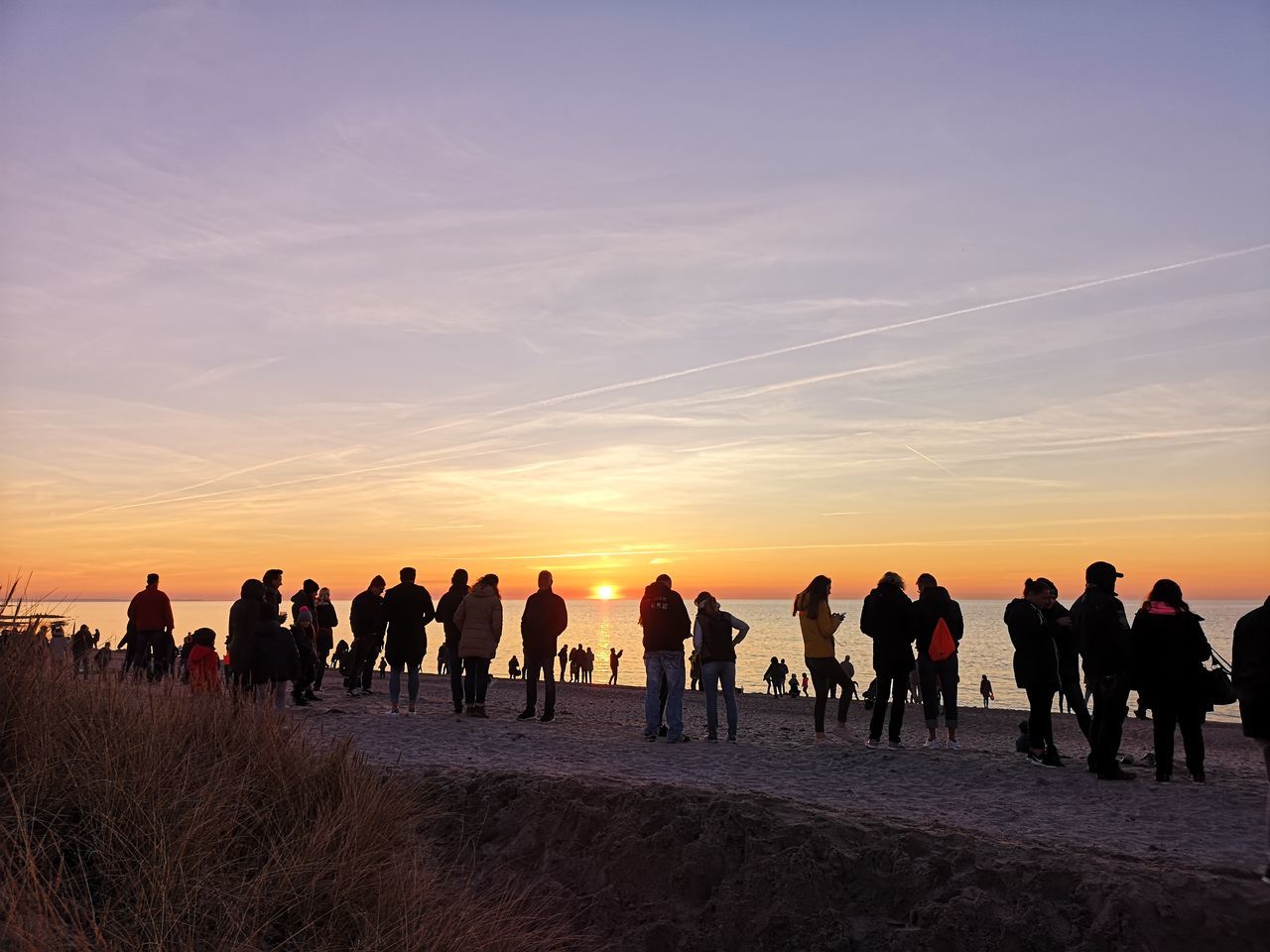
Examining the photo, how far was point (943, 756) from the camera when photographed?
39.9 ft

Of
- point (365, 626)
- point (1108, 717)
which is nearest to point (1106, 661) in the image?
point (1108, 717)

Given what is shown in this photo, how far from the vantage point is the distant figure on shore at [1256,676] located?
694 cm

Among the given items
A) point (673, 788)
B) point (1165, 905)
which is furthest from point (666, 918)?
point (1165, 905)

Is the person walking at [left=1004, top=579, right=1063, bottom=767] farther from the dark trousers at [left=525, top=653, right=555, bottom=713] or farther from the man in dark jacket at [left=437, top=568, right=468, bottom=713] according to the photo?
the man in dark jacket at [left=437, top=568, right=468, bottom=713]

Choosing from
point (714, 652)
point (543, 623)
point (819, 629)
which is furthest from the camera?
point (543, 623)

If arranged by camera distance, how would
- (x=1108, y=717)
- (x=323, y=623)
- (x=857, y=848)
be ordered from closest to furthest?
(x=857, y=848) < (x=1108, y=717) < (x=323, y=623)

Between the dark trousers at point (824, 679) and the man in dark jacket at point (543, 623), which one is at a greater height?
the man in dark jacket at point (543, 623)

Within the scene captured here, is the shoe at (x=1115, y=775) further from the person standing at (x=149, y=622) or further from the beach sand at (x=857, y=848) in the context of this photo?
the person standing at (x=149, y=622)

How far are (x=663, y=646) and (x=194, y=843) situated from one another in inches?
336

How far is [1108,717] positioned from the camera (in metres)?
10.8

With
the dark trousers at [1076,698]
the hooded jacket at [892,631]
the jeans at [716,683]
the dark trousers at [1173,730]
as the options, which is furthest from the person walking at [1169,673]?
the jeans at [716,683]

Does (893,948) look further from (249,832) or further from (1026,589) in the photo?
(1026,589)

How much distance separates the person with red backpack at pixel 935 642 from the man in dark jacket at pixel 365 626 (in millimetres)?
9412

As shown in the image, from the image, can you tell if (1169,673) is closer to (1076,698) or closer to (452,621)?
(1076,698)
